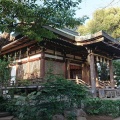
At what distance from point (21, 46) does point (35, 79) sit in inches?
132

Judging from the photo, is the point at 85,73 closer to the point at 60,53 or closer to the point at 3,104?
the point at 60,53

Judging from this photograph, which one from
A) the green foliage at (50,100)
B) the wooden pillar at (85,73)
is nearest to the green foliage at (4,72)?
the green foliage at (50,100)

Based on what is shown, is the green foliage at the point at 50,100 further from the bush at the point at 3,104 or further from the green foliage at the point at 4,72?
the green foliage at the point at 4,72

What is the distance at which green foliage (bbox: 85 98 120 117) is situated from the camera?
8.85 meters

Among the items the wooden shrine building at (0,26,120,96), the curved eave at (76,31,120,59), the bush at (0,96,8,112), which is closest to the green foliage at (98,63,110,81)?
the wooden shrine building at (0,26,120,96)

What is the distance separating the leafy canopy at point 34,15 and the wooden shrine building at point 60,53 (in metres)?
3.53

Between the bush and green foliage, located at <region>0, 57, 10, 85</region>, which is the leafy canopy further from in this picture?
the bush

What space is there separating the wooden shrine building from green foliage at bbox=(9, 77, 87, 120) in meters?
4.47

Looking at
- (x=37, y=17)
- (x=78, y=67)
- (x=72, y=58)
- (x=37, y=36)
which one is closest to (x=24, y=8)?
(x=37, y=17)

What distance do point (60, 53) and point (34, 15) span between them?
300 inches

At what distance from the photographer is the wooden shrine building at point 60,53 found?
13.0 m

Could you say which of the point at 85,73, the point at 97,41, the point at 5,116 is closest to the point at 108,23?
the point at 85,73

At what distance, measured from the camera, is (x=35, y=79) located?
12.9 metres

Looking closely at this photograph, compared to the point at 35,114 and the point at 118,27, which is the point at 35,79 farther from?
the point at 118,27
